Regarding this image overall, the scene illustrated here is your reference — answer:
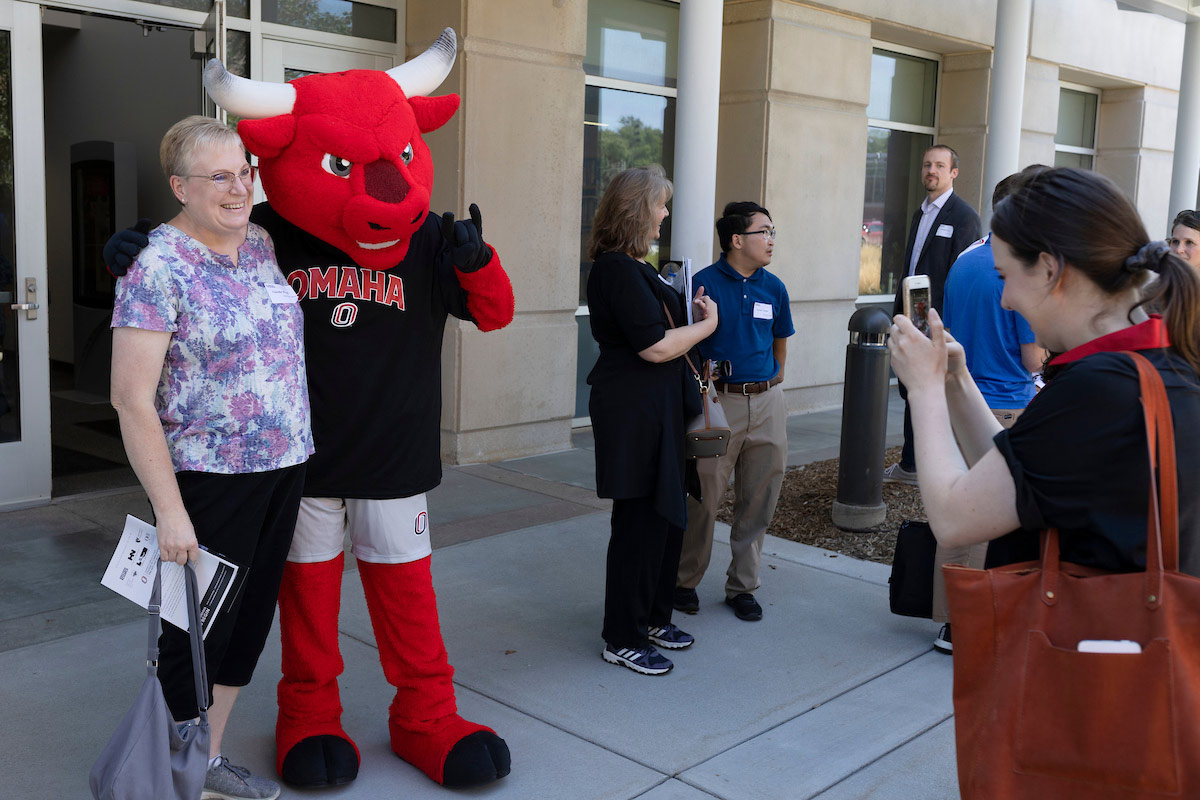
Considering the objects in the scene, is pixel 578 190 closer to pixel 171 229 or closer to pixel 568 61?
pixel 568 61

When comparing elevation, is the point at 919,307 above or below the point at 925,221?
below

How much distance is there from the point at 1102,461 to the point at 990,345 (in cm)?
281

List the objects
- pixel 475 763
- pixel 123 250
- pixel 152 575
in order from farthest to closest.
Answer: pixel 475 763, pixel 152 575, pixel 123 250

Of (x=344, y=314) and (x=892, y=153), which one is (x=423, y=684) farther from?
(x=892, y=153)

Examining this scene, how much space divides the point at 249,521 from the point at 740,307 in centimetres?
256

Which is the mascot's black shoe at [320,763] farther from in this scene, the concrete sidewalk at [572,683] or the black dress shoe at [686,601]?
the black dress shoe at [686,601]

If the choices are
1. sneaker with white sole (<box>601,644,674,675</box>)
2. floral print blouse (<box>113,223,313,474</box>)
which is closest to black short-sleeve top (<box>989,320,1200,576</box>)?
floral print blouse (<box>113,223,313,474</box>)

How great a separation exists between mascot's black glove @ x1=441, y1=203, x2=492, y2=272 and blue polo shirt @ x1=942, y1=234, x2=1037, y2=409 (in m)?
2.26

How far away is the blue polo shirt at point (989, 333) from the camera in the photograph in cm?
448

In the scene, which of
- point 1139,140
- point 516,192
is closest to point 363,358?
point 516,192

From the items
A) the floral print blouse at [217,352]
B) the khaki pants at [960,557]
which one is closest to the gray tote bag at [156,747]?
the floral print blouse at [217,352]

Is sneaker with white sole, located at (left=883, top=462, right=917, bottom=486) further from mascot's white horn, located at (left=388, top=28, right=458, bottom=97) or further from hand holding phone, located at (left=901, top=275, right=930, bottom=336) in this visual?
hand holding phone, located at (left=901, top=275, right=930, bottom=336)

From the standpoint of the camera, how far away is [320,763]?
320 cm

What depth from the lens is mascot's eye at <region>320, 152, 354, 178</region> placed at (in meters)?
2.98
